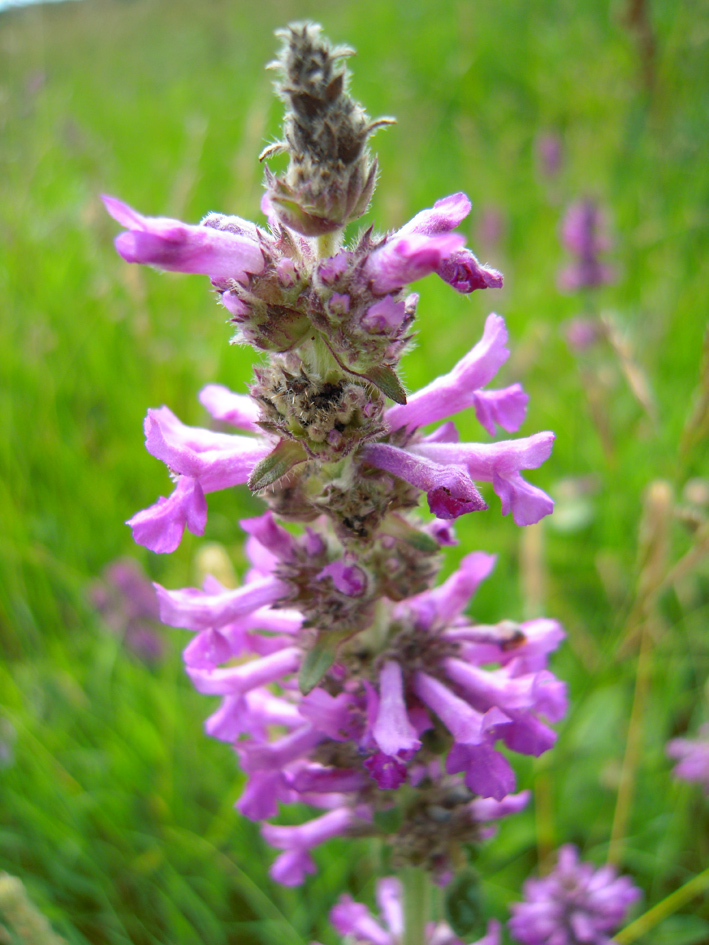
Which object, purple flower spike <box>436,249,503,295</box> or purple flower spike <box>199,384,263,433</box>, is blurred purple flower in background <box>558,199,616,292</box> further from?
purple flower spike <box>436,249,503,295</box>

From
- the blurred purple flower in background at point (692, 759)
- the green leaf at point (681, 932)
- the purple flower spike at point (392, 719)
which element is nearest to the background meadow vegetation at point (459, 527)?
the green leaf at point (681, 932)

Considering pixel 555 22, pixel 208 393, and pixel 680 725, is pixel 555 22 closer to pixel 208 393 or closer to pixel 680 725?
pixel 680 725

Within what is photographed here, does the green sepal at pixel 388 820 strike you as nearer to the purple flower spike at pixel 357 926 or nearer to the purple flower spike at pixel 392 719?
the purple flower spike at pixel 392 719

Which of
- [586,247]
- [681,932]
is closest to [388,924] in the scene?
[681,932]

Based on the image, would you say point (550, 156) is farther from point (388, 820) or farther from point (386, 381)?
point (388, 820)

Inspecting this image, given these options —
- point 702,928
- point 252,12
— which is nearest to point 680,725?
point 702,928

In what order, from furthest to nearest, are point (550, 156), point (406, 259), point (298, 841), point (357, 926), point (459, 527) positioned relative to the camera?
point (550, 156) < point (459, 527) < point (357, 926) < point (298, 841) < point (406, 259)
